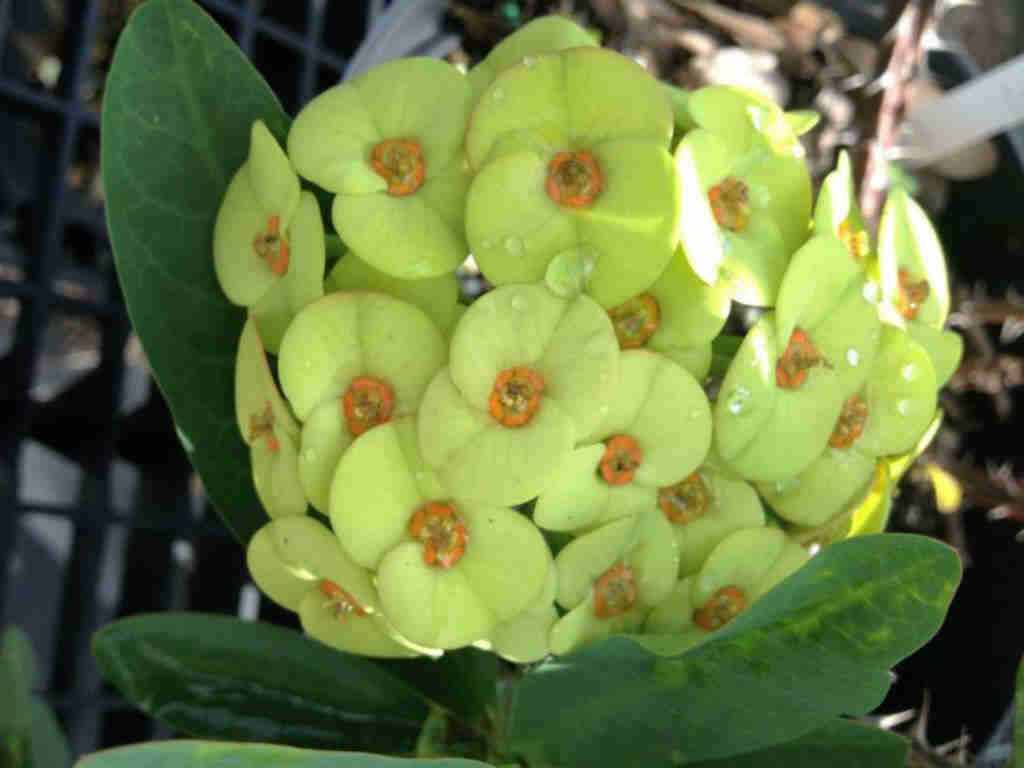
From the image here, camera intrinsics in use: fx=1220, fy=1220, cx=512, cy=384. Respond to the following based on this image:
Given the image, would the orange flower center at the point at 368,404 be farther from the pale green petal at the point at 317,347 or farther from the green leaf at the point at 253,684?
Answer: the green leaf at the point at 253,684

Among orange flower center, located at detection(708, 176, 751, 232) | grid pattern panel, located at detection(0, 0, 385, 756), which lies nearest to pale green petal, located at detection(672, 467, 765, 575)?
orange flower center, located at detection(708, 176, 751, 232)

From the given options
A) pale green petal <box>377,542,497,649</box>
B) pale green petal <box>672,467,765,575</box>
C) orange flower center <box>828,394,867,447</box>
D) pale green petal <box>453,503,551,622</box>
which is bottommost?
pale green petal <box>377,542,497,649</box>

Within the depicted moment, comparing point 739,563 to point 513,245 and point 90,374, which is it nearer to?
point 513,245

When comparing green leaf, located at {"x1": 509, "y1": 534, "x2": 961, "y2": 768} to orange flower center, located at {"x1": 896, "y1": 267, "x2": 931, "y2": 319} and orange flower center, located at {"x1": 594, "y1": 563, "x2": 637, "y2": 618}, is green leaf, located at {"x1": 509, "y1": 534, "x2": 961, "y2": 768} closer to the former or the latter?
orange flower center, located at {"x1": 594, "y1": 563, "x2": 637, "y2": 618}

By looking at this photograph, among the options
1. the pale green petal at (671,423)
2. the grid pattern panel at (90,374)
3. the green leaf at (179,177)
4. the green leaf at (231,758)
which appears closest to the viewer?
the green leaf at (231,758)

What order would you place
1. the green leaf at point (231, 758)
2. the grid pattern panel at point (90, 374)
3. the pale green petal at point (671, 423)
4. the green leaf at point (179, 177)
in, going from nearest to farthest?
1. the green leaf at point (231, 758)
2. the pale green petal at point (671, 423)
3. the green leaf at point (179, 177)
4. the grid pattern panel at point (90, 374)

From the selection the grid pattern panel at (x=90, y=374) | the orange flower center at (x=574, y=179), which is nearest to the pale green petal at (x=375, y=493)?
the orange flower center at (x=574, y=179)

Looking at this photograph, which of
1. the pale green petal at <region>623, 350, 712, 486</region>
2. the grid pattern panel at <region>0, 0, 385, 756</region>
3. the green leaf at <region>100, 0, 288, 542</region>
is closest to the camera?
the pale green petal at <region>623, 350, 712, 486</region>
